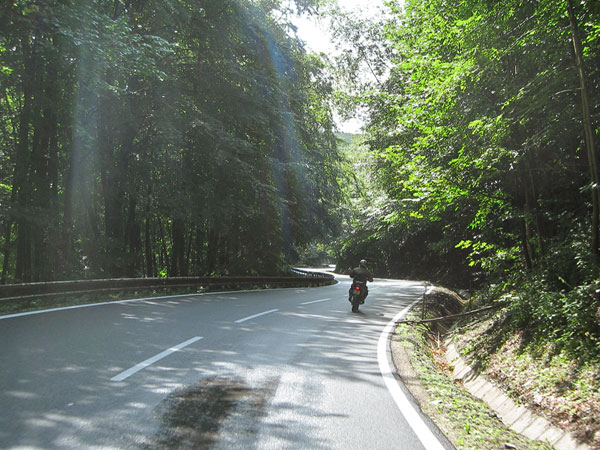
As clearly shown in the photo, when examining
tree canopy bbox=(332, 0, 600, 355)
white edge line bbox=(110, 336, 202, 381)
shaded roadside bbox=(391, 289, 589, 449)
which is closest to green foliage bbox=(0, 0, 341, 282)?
tree canopy bbox=(332, 0, 600, 355)

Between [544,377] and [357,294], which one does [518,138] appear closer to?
[544,377]

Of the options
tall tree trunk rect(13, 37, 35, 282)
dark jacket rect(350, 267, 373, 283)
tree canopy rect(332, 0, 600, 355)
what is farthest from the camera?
tall tree trunk rect(13, 37, 35, 282)

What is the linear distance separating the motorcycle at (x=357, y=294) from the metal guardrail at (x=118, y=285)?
669cm

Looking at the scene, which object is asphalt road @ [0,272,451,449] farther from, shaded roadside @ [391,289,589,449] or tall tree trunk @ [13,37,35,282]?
tall tree trunk @ [13,37,35,282]

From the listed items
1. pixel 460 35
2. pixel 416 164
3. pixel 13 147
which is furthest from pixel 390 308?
pixel 13 147

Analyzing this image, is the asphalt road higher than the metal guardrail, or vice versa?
the metal guardrail

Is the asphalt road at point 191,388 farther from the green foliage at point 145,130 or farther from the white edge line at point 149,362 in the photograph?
the green foliage at point 145,130

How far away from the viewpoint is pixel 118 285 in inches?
565

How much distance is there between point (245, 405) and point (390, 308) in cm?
1197

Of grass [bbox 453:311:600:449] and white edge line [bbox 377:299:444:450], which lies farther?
grass [bbox 453:311:600:449]

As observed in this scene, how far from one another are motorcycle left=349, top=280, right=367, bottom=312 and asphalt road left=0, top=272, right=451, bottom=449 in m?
4.36

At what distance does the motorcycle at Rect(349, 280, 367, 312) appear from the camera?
14.1 metres

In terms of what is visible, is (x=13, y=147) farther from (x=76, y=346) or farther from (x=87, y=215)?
(x=76, y=346)

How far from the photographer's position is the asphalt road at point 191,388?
3.82m
